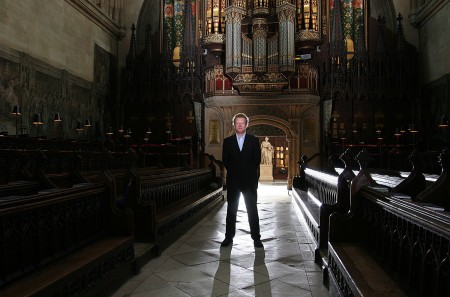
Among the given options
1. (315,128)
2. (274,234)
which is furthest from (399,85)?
(274,234)

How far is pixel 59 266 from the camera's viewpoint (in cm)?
291

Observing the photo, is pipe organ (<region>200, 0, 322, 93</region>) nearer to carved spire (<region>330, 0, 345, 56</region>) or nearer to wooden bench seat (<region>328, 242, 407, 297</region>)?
carved spire (<region>330, 0, 345, 56</region>)

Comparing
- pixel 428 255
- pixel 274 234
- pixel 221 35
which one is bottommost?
pixel 274 234

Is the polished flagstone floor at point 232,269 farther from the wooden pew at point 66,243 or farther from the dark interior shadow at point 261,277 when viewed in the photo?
the wooden pew at point 66,243

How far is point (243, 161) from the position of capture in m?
5.00

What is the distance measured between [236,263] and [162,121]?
13.2 m

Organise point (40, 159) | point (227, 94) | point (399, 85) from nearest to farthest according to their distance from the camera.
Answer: point (40, 159) → point (399, 85) → point (227, 94)

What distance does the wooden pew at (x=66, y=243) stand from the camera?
2.54 meters

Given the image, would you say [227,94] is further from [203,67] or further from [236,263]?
[236,263]

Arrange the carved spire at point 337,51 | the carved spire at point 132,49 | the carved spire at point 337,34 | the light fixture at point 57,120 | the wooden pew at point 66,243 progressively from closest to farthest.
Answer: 1. the wooden pew at point 66,243
2. the light fixture at point 57,120
3. the carved spire at point 337,51
4. the carved spire at point 337,34
5. the carved spire at point 132,49

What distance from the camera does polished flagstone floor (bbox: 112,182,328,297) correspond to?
3490 millimetres

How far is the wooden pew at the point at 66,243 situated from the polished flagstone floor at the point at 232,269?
0.33 metres

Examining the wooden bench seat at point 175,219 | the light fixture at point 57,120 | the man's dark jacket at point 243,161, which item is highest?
the light fixture at point 57,120

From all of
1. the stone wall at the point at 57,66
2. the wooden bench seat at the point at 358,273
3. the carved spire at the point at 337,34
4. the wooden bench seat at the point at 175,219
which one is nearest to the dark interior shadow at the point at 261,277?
the wooden bench seat at the point at 358,273
